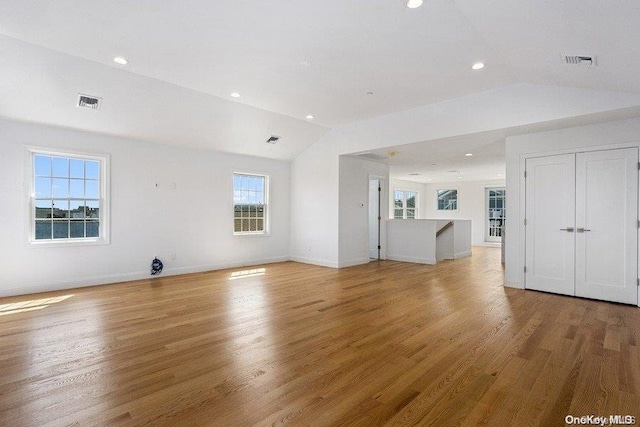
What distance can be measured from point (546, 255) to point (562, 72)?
2.68m

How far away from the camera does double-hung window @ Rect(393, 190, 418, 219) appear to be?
13.1m

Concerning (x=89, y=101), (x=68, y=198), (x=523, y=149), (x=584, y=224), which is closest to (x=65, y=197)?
(x=68, y=198)

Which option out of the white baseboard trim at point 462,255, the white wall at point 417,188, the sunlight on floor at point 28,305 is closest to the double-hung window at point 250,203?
the sunlight on floor at point 28,305

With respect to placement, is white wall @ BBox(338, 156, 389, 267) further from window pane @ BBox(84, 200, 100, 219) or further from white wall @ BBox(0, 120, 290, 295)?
window pane @ BBox(84, 200, 100, 219)

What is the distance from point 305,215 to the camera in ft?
25.9

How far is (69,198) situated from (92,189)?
357 millimetres

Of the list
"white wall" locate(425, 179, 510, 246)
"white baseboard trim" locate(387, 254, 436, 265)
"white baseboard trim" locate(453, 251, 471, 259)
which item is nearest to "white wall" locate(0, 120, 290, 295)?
"white baseboard trim" locate(387, 254, 436, 265)

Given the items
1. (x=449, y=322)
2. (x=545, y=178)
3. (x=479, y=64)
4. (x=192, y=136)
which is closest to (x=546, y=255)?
(x=545, y=178)

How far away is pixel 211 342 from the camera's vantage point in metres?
3.05

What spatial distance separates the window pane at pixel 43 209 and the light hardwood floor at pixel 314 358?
1.27 meters

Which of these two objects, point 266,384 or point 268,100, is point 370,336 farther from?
point 268,100

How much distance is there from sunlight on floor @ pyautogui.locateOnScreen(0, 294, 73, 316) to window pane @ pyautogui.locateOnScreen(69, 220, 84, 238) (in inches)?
47.0

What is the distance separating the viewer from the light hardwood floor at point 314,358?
198 centimetres

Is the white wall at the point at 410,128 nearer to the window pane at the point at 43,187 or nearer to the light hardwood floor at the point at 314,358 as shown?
the light hardwood floor at the point at 314,358
